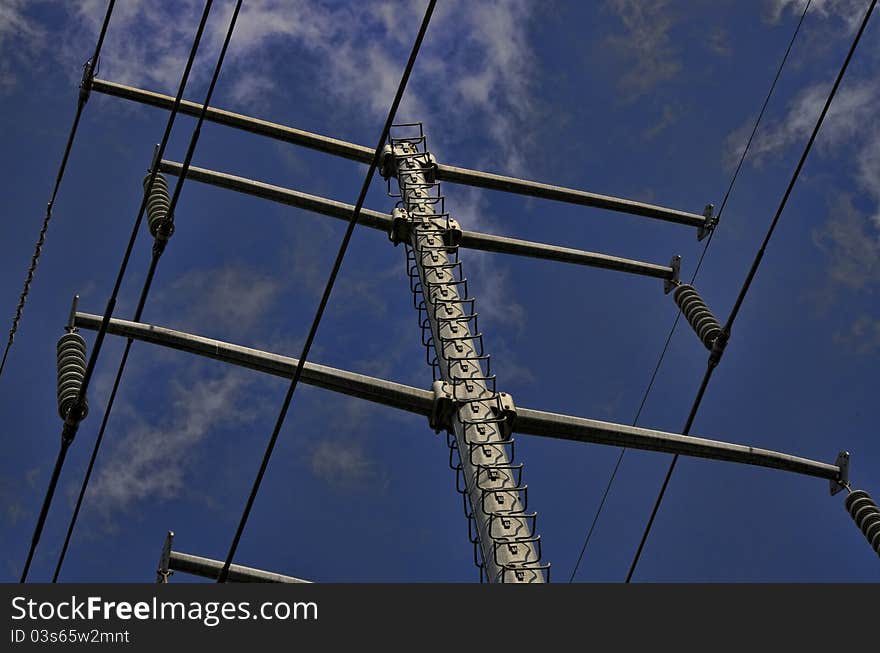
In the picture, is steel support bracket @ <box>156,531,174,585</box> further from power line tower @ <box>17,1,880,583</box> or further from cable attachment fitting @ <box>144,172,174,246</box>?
cable attachment fitting @ <box>144,172,174,246</box>

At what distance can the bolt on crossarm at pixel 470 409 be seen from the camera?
17969 millimetres

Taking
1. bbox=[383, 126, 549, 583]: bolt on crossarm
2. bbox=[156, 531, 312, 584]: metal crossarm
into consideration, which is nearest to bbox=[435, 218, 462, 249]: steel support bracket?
bbox=[383, 126, 549, 583]: bolt on crossarm

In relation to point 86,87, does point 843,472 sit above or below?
below

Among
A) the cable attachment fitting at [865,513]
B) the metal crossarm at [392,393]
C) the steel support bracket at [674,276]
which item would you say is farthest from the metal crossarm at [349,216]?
the cable attachment fitting at [865,513]

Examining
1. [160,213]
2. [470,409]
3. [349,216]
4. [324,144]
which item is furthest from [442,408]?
[324,144]

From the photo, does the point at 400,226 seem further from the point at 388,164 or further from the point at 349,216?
the point at 349,216

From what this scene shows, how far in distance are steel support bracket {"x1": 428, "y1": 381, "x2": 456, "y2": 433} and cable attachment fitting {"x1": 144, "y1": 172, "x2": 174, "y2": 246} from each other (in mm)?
4081

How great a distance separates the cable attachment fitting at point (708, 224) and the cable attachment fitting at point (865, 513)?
28.0ft

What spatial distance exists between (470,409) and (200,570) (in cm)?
425

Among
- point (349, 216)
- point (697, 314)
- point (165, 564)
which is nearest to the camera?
point (165, 564)

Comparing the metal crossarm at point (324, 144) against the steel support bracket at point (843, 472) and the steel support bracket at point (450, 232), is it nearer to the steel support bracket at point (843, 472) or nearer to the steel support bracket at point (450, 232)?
the steel support bracket at point (450, 232)

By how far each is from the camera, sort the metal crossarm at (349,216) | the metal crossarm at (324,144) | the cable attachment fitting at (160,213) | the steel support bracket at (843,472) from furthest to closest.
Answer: the metal crossarm at (324,144)
the metal crossarm at (349,216)
the steel support bracket at (843,472)
the cable attachment fitting at (160,213)

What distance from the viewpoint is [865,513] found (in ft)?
72.5
